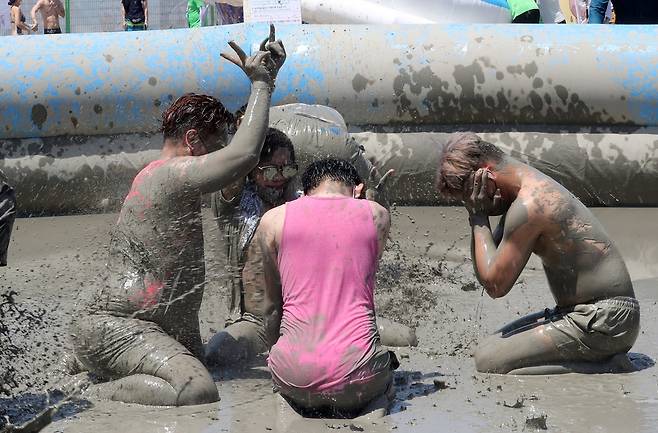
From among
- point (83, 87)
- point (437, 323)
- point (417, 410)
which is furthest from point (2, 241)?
point (83, 87)

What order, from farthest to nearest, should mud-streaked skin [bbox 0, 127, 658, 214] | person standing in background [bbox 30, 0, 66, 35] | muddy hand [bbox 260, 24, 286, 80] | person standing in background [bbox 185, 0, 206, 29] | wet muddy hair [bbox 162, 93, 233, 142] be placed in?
person standing in background [bbox 30, 0, 66, 35] → person standing in background [bbox 185, 0, 206, 29] → mud-streaked skin [bbox 0, 127, 658, 214] → wet muddy hair [bbox 162, 93, 233, 142] → muddy hand [bbox 260, 24, 286, 80]

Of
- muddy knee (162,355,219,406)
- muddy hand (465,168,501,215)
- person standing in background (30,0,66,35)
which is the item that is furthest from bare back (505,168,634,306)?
person standing in background (30,0,66,35)

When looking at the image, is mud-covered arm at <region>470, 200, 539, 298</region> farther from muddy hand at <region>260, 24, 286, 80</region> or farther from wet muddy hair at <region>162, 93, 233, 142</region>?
wet muddy hair at <region>162, 93, 233, 142</region>

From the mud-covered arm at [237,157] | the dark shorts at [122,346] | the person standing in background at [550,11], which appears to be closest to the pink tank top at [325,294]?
the mud-covered arm at [237,157]

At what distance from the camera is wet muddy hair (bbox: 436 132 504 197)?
14.3 feet

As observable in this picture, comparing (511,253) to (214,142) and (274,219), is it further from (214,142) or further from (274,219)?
(214,142)

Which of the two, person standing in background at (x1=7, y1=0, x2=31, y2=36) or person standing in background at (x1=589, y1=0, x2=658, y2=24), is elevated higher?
person standing in background at (x1=589, y1=0, x2=658, y2=24)

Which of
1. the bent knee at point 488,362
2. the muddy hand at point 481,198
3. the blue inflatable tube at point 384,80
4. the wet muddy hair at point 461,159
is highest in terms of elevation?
the wet muddy hair at point 461,159

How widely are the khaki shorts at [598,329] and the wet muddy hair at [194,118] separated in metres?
1.59

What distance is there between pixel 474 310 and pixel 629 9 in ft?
A: 15.1

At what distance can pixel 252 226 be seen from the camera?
5.03m

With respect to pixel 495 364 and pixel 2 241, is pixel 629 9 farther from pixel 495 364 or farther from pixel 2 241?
pixel 2 241

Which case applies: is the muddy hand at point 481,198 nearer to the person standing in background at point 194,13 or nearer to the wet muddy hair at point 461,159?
the wet muddy hair at point 461,159

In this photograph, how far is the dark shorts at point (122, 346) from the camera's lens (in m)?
4.10
